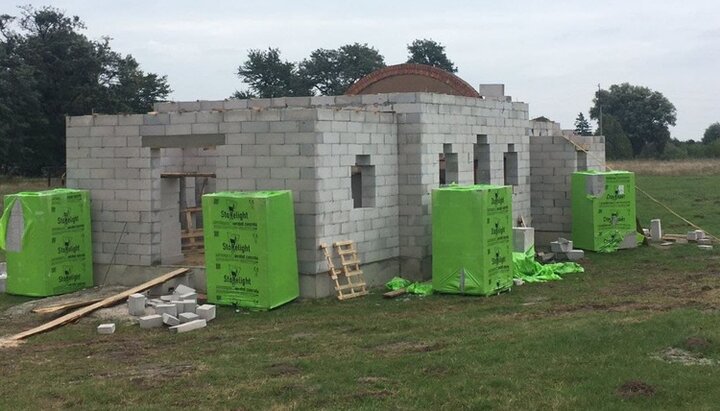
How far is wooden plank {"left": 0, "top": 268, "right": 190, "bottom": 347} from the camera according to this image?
1232cm

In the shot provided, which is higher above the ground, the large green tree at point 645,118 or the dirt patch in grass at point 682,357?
the large green tree at point 645,118

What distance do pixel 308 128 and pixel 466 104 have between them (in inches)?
215

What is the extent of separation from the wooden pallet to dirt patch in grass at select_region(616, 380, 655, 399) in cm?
734

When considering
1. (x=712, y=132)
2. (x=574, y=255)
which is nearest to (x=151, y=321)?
(x=574, y=255)

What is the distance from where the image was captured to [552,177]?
2230 centimetres

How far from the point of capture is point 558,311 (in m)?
12.6

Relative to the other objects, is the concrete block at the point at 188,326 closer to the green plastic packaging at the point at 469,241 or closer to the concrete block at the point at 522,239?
the green plastic packaging at the point at 469,241

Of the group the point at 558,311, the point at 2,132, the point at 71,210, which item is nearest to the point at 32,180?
the point at 2,132

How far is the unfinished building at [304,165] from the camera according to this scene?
14.6 m

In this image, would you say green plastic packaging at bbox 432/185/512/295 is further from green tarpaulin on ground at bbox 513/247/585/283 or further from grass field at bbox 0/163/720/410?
green tarpaulin on ground at bbox 513/247/585/283

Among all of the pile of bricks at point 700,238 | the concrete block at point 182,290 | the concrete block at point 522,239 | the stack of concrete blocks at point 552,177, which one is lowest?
the concrete block at point 182,290

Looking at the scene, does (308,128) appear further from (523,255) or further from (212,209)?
(523,255)

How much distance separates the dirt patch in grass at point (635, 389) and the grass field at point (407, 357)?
0.02 m

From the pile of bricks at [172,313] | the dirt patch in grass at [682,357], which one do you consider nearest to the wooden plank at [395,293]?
the pile of bricks at [172,313]
